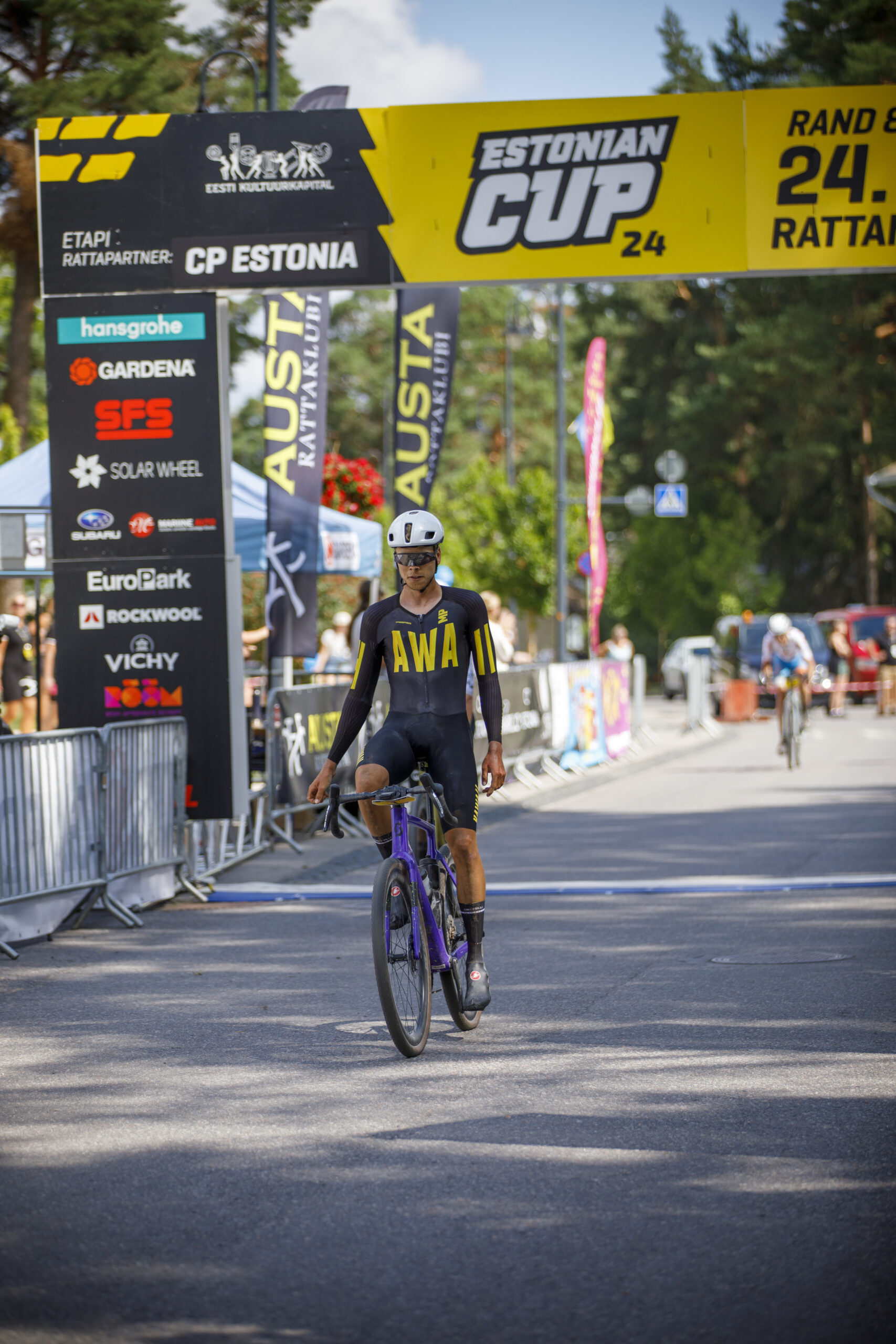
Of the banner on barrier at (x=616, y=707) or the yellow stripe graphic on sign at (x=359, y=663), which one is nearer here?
the yellow stripe graphic on sign at (x=359, y=663)

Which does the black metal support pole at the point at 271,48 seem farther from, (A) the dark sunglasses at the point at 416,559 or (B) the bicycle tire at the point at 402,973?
(B) the bicycle tire at the point at 402,973

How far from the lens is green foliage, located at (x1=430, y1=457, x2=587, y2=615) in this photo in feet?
167

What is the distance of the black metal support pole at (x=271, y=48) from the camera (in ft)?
51.7

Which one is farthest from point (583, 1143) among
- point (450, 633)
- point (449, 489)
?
point (449, 489)

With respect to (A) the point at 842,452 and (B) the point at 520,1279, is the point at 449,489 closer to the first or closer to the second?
(A) the point at 842,452

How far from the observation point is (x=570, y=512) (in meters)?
55.7

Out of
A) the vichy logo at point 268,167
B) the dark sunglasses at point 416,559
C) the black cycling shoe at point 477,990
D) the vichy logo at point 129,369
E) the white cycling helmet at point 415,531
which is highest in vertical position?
the vichy logo at point 268,167

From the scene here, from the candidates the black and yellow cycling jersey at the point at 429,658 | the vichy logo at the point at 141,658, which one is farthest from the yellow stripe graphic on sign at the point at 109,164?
the black and yellow cycling jersey at the point at 429,658

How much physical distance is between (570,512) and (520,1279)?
173ft

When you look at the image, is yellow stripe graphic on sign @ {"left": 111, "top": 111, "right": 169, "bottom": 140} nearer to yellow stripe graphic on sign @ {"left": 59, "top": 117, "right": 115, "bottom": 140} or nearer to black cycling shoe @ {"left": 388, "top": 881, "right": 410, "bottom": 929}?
yellow stripe graphic on sign @ {"left": 59, "top": 117, "right": 115, "bottom": 140}

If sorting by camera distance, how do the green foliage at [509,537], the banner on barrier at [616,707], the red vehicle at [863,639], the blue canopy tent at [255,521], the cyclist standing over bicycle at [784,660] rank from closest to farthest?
the blue canopy tent at [255,521]
the cyclist standing over bicycle at [784,660]
the banner on barrier at [616,707]
the red vehicle at [863,639]
the green foliage at [509,537]

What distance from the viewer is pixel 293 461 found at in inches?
521

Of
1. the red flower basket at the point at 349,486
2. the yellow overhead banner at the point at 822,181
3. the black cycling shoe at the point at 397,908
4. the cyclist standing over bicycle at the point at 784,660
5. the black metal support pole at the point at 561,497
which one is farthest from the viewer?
the black metal support pole at the point at 561,497

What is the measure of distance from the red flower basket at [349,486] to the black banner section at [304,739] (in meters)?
7.57
